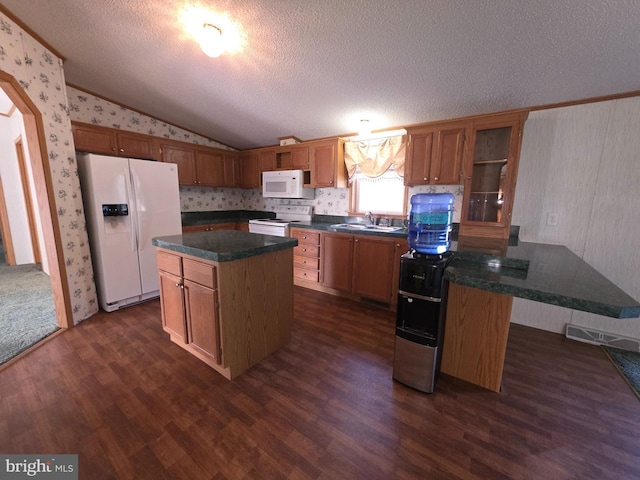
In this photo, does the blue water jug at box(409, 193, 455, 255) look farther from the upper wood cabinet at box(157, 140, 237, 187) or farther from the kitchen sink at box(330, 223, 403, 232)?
the upper wood cabinet at box(157, 140, 237, 187)

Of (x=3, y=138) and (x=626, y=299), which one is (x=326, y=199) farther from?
(x=3, y=138)

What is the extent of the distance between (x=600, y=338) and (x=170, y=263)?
3.73 metres

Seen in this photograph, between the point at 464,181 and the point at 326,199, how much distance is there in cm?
192

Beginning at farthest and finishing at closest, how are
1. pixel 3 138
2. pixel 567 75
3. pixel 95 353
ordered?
pixel 3 138 < pixel 95 353 < pixel 567 75

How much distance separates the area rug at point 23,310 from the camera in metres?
2.14

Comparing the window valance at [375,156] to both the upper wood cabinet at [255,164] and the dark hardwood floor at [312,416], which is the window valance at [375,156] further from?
the dark hardwood floor at [312,416]

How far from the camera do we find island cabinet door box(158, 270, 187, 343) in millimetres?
1913

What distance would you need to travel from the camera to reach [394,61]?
6.35ft

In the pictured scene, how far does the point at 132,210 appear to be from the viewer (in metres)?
2.76

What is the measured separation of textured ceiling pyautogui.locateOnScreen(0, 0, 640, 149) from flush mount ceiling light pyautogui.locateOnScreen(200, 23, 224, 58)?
5.6 inches

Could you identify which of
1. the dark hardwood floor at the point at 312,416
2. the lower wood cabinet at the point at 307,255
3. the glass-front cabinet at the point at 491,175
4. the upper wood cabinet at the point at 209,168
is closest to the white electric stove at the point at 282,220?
the lower wood cabinet at the point at 307,255

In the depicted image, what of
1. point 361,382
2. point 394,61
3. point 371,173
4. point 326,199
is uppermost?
point 394,61

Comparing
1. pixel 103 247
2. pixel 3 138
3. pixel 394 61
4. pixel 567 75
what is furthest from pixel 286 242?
pixel 3 138

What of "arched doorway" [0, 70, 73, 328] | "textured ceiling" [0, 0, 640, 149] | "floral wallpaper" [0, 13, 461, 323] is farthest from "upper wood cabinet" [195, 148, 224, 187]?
"arched doorway" [0, 70, 73, 328]
